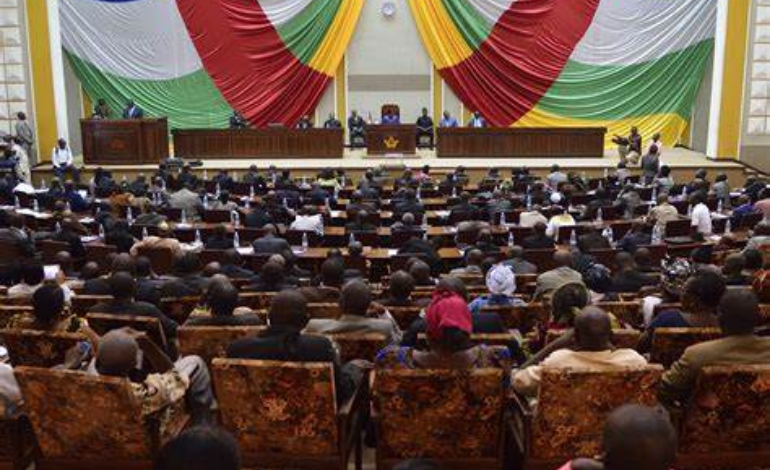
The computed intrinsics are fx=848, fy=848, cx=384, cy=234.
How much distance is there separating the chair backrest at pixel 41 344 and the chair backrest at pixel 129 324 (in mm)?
439

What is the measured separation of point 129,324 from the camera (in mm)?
4711

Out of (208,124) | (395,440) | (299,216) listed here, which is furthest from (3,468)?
(208,124)

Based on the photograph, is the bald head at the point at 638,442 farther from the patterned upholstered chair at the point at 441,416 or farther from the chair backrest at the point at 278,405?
the chair backrest at the point at 278,405

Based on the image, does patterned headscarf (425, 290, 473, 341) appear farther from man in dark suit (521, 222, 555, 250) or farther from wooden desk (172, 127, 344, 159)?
wooden desk (172, 127, 344, 159)

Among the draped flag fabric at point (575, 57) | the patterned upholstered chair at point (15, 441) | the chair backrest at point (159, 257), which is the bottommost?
the patterned upholstered chair at point (15, 441)

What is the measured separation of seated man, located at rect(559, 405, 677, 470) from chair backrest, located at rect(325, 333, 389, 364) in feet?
6.64

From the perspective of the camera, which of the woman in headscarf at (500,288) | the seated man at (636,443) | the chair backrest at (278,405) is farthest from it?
the woman in headscarf at (500,288)

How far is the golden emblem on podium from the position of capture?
1723 centimetres

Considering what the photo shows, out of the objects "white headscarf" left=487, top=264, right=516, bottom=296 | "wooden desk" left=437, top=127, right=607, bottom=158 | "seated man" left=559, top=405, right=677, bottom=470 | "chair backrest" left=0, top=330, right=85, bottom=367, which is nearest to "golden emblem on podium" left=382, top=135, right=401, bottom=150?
"wooden desk" left=437, top=127, right=607, bottom=158

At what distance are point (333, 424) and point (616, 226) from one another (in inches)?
263

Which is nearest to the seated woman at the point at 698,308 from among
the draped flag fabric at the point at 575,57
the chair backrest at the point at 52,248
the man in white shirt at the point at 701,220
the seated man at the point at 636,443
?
the seated man at the point at 636,443

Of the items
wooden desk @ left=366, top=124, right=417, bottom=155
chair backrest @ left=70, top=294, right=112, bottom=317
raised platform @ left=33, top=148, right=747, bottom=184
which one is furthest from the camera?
wooden desk @ left=366, top=124, right=417, bottom=155

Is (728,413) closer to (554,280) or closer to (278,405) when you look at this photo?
(278,405)

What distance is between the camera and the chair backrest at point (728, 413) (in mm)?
3586
